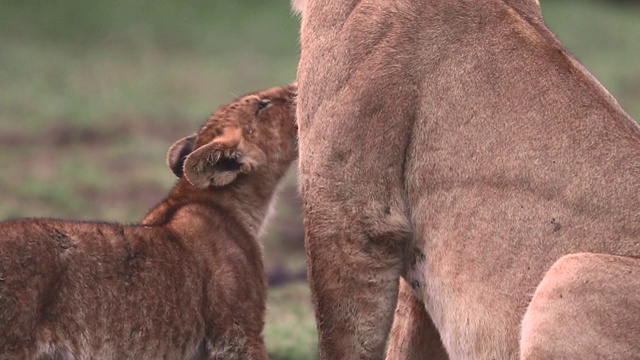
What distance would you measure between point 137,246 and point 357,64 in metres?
1.03

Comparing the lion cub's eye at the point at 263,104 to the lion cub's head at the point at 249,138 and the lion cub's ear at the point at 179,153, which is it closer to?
the lion cub's head at the point at 249,138

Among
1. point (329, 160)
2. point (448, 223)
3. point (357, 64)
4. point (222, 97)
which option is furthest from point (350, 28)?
point (222, 97)

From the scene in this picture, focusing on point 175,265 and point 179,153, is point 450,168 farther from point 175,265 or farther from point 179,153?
point 179,153

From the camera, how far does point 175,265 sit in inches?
187

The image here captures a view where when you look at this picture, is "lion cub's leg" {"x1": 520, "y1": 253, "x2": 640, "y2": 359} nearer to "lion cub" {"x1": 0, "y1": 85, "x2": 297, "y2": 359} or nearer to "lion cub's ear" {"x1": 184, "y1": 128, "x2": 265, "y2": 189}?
"lion cub" {"x1": 0, "y1": 85, "x2": 297, "y2": 359}

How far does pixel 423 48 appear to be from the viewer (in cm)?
433

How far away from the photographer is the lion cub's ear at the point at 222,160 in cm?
517

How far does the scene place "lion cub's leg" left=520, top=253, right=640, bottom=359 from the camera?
145 inches

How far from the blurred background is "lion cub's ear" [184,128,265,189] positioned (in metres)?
1.30

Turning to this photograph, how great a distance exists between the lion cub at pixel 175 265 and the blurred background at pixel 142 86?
1.28 metres

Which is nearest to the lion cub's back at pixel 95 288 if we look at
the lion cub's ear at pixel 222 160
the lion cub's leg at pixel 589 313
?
the lion cub's ear at pixel 222 160

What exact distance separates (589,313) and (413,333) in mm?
1082

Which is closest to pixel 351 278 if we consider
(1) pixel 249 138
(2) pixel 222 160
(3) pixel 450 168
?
(3) pixel 450 168

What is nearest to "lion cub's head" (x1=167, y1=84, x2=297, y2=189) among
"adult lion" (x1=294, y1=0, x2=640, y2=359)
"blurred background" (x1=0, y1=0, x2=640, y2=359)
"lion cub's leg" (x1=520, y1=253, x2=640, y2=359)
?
"adult lion" (x1=294, y1=0, x2=640, y2=359)
